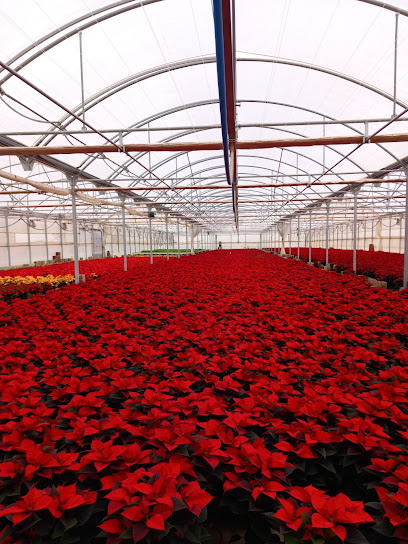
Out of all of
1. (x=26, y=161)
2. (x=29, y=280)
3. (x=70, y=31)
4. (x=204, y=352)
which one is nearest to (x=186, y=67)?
(x=70, y=31)

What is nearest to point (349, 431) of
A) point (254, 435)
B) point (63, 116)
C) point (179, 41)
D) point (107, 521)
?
point (254, 435)

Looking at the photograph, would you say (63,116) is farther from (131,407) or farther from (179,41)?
(131,407)

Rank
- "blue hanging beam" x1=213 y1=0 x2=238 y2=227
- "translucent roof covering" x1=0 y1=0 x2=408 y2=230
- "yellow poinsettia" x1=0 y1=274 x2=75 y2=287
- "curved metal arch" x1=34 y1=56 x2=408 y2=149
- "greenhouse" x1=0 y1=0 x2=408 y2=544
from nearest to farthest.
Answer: "greenhouse" x1=0 y1=0 x2=408 y2=544
"blue hanging beam" x1=213 y1=0 x2=238 y2=227
"translucent roof covering" x1=0 y1=0 x2=408 y2=230
"curved metal arch" x1=34 y1=56 x2=408 y2=149
"yellow poinsettia" x1=0 y1=274 x2=75 y2=287

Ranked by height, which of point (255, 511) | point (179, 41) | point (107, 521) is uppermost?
point (179, 41)

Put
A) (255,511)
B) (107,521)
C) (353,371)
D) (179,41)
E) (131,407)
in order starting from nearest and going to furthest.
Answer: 1. (107,521)
2. (255,511)
3. (131,407)
4. (353,371)
5. (179,41)

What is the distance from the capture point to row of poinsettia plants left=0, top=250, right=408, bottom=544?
1.24 meters

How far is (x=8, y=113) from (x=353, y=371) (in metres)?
8.00

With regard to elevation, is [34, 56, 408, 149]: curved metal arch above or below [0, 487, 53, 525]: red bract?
above

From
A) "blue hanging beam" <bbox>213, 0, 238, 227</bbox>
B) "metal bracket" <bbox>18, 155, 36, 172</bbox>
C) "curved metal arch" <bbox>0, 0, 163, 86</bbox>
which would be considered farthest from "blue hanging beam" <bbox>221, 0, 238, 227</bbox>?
"metal bracket" <bbox>18, 155, 36, 172</bbox>

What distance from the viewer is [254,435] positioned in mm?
1726

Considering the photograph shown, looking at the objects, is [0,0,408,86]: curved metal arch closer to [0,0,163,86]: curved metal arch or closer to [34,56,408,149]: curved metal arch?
[0,0,163,86]: curved metal arch

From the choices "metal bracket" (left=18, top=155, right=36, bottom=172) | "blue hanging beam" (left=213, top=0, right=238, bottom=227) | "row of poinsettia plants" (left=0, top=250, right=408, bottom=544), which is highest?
"metal bracket" (left=18, top=155, right=36, bottom=172)

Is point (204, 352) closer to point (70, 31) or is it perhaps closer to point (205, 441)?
point (205, 441)

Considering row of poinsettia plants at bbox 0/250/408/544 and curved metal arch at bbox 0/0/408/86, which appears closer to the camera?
row of poinsettia plants at bbox 0/250/408/544
